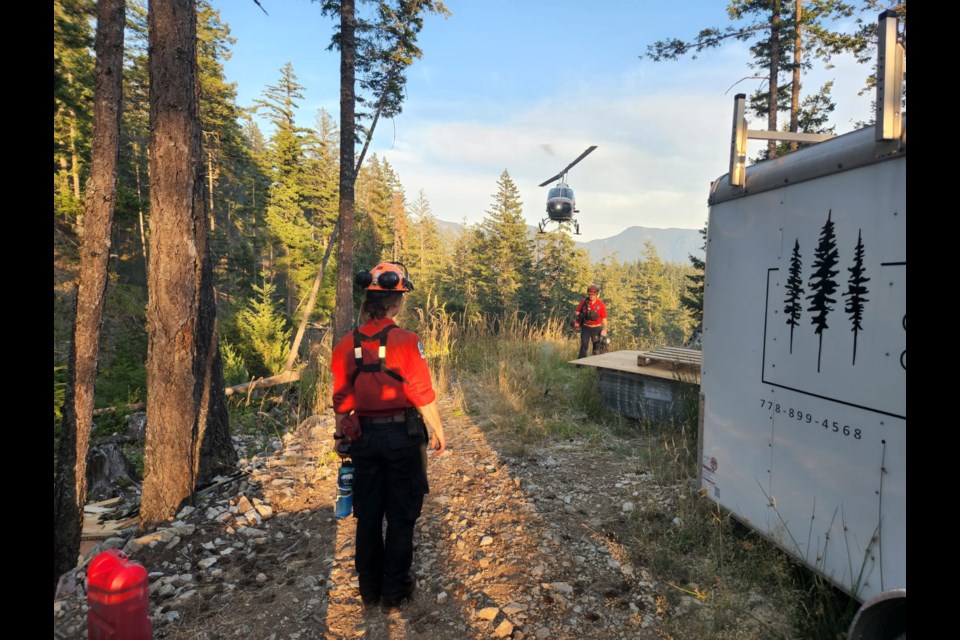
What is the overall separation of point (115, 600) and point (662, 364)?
6427 millimetres

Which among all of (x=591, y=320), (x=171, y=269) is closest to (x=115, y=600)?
(x=171, y=269)

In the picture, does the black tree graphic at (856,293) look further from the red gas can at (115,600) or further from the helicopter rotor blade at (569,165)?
the helicopter rotor blade at (569,165)

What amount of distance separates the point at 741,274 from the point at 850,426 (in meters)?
1.37

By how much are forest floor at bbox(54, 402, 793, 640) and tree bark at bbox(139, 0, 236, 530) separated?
467 mm

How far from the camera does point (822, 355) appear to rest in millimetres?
2660

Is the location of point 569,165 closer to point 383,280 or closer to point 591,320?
point 591,320

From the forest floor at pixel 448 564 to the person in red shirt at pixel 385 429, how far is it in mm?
363

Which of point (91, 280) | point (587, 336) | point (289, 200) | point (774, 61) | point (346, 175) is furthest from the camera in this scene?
point (289, 200)

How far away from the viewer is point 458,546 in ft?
13.3

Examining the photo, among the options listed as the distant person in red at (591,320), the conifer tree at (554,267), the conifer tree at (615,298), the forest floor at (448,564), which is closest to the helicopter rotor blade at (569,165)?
the distant person in red at (591,320)

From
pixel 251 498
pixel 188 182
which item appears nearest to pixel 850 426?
pixel 251 498

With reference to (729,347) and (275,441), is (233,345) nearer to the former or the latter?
(275,441)

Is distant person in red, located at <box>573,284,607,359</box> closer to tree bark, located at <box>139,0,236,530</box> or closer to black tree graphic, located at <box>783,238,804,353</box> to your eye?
black tree graphic, located at <box>783,238,804,353</box>

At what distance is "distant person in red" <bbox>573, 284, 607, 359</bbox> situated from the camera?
12.0 meters
